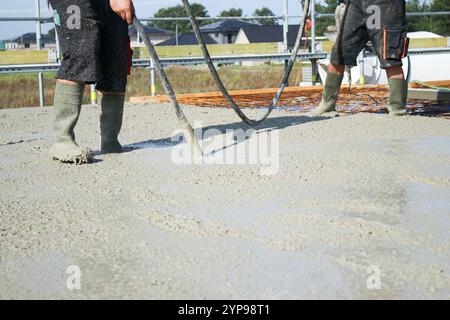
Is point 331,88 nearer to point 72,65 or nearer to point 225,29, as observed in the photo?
point 72,65

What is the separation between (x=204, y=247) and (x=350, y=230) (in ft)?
1.85

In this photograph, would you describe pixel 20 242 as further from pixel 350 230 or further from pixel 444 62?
pixel 444 62

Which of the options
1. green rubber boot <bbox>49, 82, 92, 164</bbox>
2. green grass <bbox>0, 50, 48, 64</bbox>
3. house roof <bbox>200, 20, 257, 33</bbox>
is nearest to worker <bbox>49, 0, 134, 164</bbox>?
green rubber boot <bbox>49, 82, 92, 164</bbox>

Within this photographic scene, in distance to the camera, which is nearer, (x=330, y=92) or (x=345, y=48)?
(x=345, y=48)

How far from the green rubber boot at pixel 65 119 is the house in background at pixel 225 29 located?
77.8 m

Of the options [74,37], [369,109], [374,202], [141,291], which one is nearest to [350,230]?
[374,202]

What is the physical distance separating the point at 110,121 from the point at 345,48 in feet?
8.33

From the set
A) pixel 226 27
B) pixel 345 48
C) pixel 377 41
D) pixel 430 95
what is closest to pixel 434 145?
pixel 377 41

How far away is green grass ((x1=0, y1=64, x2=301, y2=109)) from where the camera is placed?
16.7 meters

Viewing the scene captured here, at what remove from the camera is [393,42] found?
606 centimetres

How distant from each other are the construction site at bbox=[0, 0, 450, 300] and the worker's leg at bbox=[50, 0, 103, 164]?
0.30ft

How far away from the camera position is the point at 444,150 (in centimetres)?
446

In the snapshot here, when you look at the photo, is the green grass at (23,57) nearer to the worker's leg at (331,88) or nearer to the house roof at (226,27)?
the worker's leg at (331,88)

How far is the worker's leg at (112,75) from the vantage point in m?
4.61
